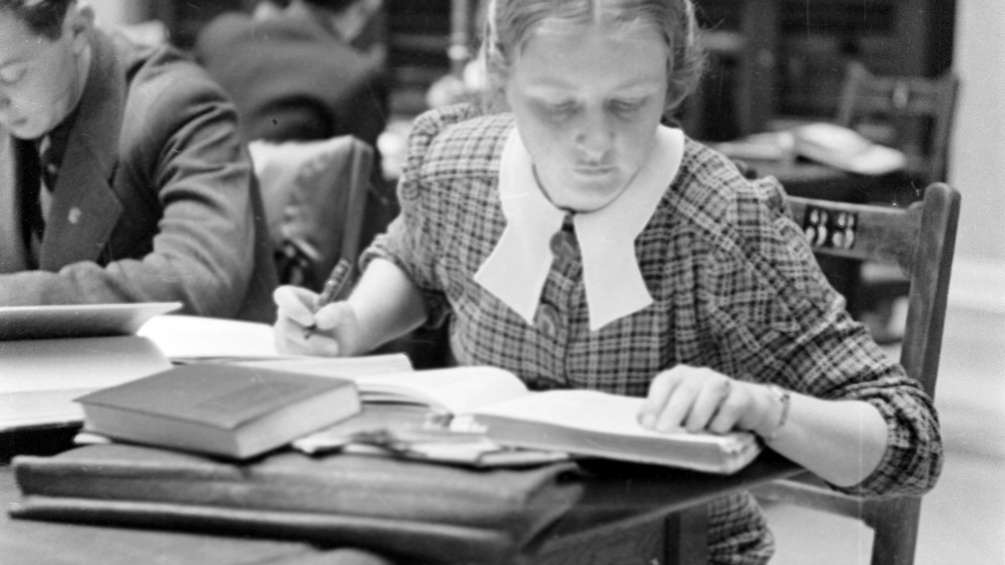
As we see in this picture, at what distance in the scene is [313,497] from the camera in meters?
0.74

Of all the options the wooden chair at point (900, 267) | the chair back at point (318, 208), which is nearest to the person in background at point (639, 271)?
the wooden chair at point (900, 267)

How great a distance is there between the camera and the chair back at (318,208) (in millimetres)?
1857

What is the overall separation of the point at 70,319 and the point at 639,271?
50 centimetres

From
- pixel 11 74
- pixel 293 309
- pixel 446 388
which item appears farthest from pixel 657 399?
pixel 11 74

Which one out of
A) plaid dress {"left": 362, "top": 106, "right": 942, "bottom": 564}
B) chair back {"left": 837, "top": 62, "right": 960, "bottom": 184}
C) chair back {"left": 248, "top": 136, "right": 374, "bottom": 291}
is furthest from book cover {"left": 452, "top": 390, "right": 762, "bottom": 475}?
chair back {"left": 837, "top": 62, "right": 960, "bottom": 184}

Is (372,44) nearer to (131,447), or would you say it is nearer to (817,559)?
(817,559)

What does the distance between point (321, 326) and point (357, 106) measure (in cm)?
149

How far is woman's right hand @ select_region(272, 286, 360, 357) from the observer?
1.17m

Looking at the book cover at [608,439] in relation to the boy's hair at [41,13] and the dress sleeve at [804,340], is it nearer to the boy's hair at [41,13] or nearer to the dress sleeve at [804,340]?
the dress sleeve at [804,340]

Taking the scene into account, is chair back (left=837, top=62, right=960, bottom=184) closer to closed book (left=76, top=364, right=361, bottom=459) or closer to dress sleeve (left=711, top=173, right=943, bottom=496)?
dress sleeve (left=711, top=173, right=943, bottom=496)

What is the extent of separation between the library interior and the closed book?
15 mm

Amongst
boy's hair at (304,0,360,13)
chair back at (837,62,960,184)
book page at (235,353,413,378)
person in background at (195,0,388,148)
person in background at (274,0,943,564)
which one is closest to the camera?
person in background at (274,0,943,564)

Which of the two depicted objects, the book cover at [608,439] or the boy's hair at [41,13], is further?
the boy's hair at [41,13]

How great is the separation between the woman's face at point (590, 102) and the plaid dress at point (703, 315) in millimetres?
59
